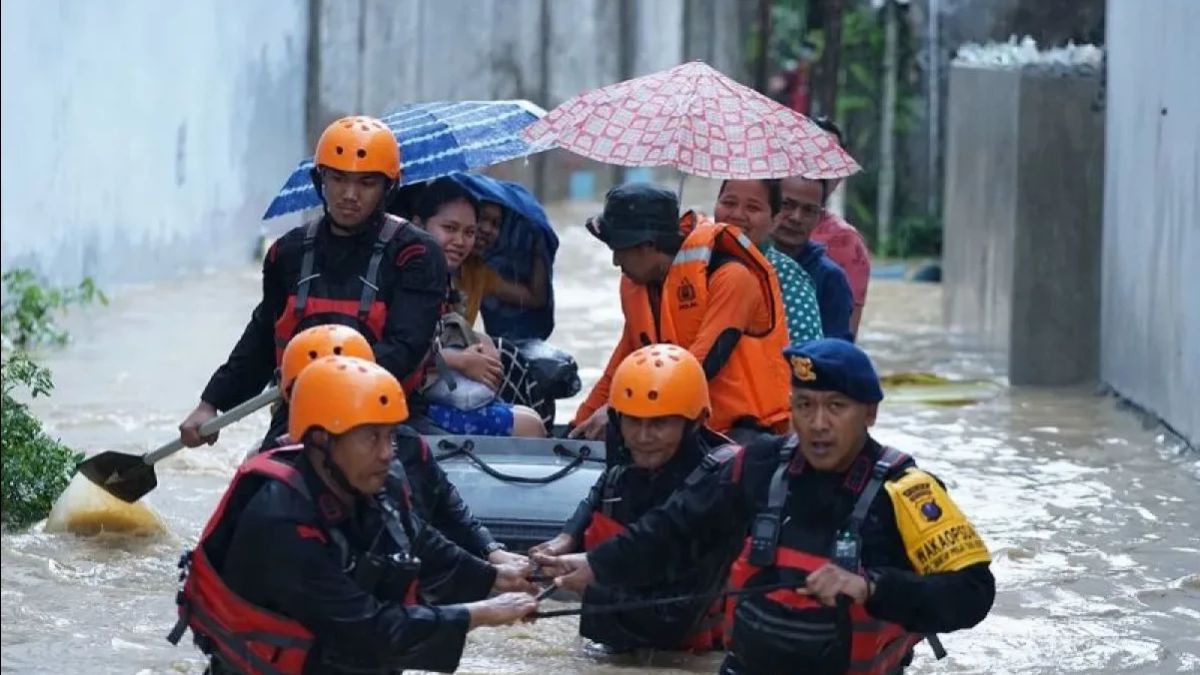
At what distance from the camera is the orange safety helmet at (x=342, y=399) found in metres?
5.31

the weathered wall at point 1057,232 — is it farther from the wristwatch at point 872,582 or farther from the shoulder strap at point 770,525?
the wristwatch at point 872,582

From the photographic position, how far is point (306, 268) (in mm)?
7316

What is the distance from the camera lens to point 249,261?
821 inches

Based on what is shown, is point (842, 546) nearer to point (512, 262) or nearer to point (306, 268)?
point (306, 268)

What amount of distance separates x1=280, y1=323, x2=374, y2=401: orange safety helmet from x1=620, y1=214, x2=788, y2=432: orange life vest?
5.50ft

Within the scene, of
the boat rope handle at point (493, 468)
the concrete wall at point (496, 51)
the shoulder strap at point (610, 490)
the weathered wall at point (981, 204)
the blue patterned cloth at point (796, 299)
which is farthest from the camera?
the concrete wall at point (496, 51)

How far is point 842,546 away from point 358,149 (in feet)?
8.13

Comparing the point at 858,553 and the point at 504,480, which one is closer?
the point at 858,553

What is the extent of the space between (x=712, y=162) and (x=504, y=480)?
1.33 m

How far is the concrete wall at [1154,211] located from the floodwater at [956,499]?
25 centimetres

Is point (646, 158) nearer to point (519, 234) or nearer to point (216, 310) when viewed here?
point (519, 234)

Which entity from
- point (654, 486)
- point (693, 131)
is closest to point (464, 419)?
point (693, 131)

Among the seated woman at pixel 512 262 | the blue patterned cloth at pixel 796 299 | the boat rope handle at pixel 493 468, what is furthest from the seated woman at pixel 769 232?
the seated woman at pixel 512 262

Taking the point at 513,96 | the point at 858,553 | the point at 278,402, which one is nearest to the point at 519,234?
the point at 278,402
